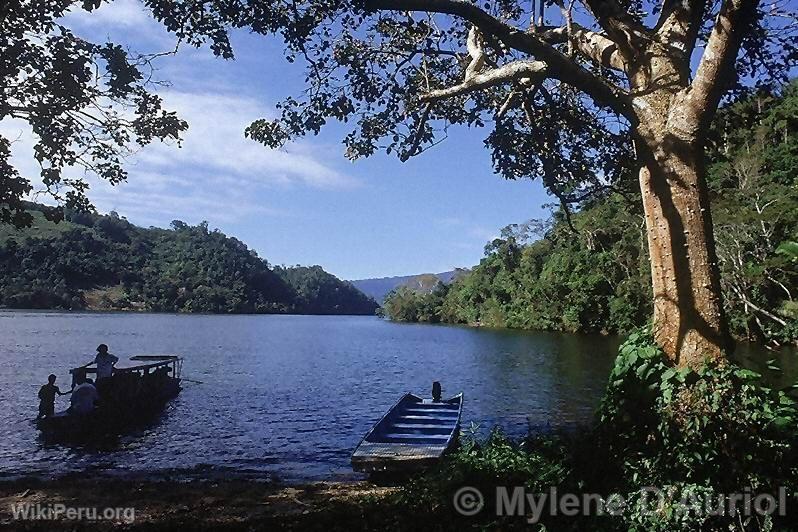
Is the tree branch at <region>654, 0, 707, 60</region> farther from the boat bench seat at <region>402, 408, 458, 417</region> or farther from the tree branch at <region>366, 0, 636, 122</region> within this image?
the boat bench seat at <region>402, 408, 458, 417</region>

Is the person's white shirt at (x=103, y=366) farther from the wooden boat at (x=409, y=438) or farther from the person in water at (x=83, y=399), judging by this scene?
the wooden boat at (x=409, y=438)

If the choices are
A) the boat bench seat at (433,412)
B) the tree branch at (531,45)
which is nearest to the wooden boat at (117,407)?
the boat bench seat at (433,412)

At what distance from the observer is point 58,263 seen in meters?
142

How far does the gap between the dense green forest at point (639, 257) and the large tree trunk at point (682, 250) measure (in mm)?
792

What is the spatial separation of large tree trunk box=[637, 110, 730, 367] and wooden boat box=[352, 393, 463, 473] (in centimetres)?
611

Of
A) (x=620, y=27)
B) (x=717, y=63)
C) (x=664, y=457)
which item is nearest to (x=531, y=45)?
(x=620, y=27)

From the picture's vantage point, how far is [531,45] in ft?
21.8

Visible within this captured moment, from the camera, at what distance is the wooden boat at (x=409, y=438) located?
11.3 metres

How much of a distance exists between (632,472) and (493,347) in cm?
5055

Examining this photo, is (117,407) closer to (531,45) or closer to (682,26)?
(531,45)

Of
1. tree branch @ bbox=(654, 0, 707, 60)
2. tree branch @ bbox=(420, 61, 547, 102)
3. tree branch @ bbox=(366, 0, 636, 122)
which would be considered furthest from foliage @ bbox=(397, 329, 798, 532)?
tree branch @ bbox=(654, 0, 707, 60)

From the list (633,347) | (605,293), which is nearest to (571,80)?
(633,347)

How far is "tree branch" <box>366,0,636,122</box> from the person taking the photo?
6688 mm

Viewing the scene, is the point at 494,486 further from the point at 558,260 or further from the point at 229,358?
the point at 558,260
